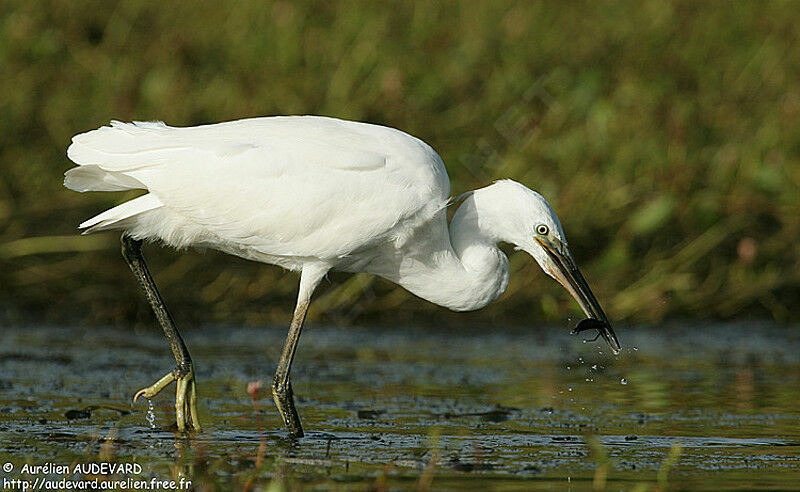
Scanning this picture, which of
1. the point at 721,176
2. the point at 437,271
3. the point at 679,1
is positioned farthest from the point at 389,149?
the point at 679,1

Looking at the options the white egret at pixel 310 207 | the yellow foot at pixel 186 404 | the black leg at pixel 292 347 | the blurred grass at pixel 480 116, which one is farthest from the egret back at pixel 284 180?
the blurred grass at pixel 480 116

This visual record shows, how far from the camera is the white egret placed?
627 centimetres

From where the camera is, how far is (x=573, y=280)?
6582 mm

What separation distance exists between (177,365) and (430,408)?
125 centimetres

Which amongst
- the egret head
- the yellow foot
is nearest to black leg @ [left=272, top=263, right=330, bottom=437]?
the yellow foot

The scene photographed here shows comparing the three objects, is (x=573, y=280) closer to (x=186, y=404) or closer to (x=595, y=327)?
(x=595, y=327)

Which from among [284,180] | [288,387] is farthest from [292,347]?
[284,180]

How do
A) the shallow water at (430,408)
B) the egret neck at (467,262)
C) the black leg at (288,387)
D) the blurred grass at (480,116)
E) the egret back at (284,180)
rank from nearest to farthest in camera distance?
the shallow water at (430,408) < the egret back at (284,180) < the black leg at (288,387) < the egret neck at (467,262) < the blurred grass at (480,116)

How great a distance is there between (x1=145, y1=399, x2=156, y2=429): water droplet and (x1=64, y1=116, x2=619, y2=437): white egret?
0.12 meters

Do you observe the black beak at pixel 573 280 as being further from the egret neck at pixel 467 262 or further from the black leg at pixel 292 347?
the black leg at pixel 292 347

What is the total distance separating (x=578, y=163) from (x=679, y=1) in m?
4.84

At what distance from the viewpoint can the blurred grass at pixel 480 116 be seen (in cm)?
978

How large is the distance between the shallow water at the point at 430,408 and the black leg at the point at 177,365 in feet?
0.41

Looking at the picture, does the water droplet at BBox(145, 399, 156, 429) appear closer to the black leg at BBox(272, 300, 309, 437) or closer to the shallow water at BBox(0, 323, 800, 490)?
the shallow water at BBox(0, 323, 800, 490)
